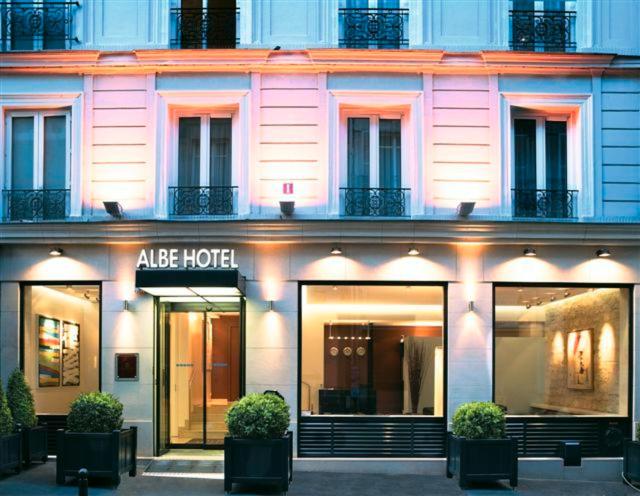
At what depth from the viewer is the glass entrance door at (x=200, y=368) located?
19688 millimetres

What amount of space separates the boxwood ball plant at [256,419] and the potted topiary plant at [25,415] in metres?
4.19

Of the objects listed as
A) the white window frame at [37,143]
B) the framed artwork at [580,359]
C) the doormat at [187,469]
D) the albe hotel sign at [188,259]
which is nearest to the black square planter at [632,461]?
the framed artwork at [580,359]

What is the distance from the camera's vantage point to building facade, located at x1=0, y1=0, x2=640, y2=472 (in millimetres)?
18812

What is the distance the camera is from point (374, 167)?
19344mm

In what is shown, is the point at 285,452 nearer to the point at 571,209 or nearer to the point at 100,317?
the point at 100,317

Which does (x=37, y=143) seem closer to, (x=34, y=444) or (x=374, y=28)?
(x=34, y=444)

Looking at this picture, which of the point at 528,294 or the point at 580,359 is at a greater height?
the point at 528,294

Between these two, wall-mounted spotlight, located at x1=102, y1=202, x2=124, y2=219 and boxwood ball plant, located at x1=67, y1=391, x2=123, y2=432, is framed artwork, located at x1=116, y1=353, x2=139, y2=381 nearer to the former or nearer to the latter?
boxwood ball plant, located at x1=67, y1=391, x2=123, y2=432

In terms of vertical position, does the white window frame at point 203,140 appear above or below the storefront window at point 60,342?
above

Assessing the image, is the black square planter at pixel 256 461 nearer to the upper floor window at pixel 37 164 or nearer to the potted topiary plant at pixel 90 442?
the potted topiary plant at pixel 90 442

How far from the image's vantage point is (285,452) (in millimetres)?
16109

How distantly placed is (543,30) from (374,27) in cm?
335

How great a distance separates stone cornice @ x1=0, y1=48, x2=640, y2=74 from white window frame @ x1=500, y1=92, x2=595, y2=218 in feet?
1.71

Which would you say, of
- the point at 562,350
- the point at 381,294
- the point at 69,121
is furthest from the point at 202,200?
the point at 562,350
